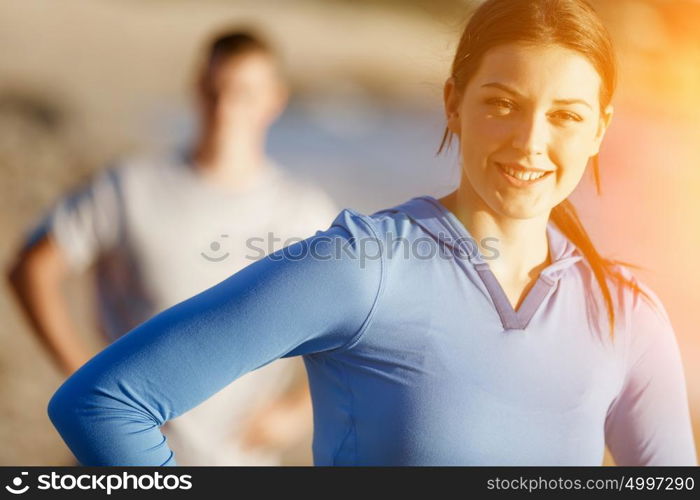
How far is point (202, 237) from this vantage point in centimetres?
183

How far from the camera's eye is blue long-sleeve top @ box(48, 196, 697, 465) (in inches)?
35.6

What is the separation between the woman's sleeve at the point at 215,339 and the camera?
0.90 m

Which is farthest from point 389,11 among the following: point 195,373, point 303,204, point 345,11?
point 195,373

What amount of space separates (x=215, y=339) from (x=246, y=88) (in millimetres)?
1090

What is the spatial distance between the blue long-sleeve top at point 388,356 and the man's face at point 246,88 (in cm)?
95

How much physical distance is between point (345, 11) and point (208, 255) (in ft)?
3.08

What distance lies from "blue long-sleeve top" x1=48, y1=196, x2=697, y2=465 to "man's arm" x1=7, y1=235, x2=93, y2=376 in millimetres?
877

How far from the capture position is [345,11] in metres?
2.44
